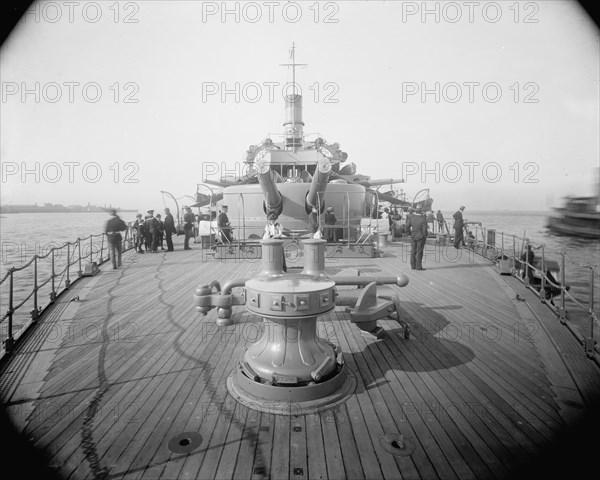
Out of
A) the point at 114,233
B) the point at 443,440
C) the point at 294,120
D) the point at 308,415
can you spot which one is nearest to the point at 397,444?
the point at 443,440

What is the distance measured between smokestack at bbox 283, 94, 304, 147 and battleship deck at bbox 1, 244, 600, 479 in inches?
576

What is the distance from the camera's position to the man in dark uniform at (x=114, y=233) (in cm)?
854

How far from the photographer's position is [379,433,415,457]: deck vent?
89.7 inches

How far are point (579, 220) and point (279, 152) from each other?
3190cm

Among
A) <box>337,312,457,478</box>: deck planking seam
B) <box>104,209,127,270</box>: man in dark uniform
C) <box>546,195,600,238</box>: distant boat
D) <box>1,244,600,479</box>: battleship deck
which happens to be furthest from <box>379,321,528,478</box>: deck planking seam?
<box>546,195,600,238</box>: distant boat

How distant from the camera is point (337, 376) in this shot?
2990 millimetres

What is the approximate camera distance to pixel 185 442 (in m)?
2.38

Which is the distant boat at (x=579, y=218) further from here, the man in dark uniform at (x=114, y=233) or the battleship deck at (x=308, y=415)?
the man in dark uniform at (x=114, y=233)

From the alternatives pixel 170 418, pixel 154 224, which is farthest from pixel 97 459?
pixel 154 224

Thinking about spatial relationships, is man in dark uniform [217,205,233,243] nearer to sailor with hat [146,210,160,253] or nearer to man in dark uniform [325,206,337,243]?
sailor with hat [146,210,160,253]

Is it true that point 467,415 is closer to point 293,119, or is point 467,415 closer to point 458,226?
point 458,226

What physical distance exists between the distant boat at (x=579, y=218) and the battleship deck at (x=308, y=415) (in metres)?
33.9

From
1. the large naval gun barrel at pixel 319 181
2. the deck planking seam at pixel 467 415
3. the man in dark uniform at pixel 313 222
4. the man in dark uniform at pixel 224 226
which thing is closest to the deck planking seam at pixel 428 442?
the deck planking seam at pixel 467 415

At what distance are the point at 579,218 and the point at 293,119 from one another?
29688mm
